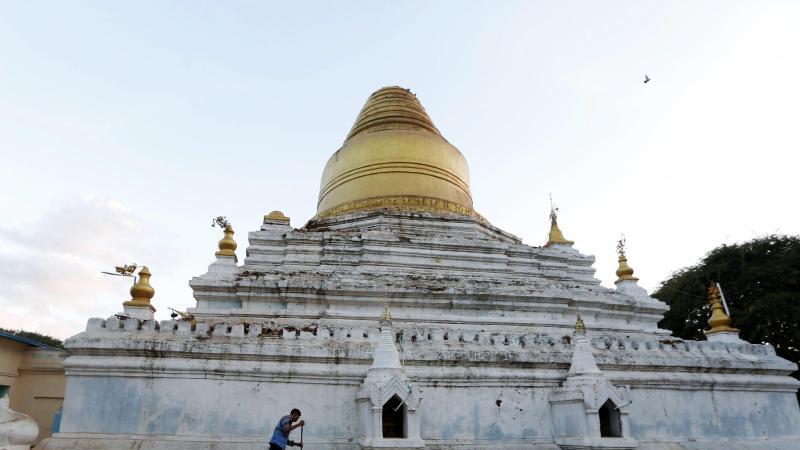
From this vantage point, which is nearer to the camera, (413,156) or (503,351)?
(503,351)

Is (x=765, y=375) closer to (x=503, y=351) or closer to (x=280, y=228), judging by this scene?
(x=503, y=351)

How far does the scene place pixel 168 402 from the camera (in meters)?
8.64

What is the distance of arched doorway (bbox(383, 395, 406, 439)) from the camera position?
335 inches

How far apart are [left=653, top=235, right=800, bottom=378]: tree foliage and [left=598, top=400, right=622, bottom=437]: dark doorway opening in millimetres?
15310

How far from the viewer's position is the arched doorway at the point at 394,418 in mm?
8508

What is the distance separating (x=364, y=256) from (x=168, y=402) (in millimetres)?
6531

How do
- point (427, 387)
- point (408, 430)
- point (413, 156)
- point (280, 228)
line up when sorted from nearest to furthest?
point (408, 430) < point (427, 387) < point (280, 228) < point (413, 156)

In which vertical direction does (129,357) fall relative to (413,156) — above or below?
below

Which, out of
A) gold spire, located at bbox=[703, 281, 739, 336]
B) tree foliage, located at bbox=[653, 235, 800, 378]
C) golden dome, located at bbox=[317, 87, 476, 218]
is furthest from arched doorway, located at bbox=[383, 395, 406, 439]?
tree foliage, located at bbox=[653, 235, 800, 378]

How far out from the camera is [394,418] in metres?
8.65

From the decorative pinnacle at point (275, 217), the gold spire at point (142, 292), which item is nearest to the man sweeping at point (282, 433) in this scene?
the gold spire at point (142, 292)

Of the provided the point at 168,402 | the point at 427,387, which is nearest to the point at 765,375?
the point at 427,387

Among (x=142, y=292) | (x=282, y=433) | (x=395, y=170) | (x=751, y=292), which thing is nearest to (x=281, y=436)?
(x=282, y=433)

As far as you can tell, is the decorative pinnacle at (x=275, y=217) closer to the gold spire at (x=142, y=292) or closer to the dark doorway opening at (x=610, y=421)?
the gold spire at (x=142, y=292)
